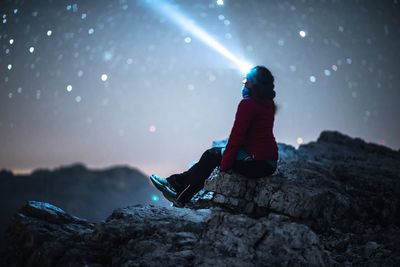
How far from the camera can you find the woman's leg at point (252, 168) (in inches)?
233

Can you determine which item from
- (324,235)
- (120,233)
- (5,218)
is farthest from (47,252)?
(5,218)

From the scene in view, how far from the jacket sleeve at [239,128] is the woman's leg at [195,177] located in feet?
1.85

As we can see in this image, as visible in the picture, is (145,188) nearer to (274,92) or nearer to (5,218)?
(5,218)

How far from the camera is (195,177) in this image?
641 cm

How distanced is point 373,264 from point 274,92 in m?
3.42

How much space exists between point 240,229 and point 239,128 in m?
2.01

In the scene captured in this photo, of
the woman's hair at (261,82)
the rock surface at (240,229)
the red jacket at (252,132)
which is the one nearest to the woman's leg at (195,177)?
the rock surface at (240,229)

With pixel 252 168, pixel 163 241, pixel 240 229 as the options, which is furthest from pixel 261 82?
pixel 163 241

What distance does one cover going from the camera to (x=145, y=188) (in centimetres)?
17012

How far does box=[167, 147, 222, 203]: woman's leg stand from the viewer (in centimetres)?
639

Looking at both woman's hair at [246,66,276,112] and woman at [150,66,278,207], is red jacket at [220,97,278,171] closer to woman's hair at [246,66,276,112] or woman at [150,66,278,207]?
woman at [150,66,278,207]

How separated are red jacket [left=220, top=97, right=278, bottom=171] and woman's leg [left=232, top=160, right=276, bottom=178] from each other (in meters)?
0.14

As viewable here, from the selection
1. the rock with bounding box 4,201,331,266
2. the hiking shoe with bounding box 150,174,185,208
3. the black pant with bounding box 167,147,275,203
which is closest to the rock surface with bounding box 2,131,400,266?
the rock with bounding box 4,201,331,266

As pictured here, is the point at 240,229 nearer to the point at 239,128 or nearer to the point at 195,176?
the point at 239,128
